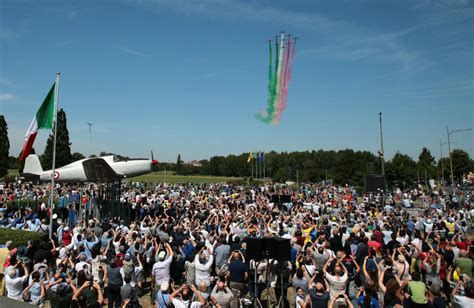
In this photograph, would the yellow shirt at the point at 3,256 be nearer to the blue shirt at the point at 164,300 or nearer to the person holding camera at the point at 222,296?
the blue shirt at the point at 164,300

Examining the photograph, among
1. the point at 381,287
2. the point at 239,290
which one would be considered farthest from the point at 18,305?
the point at 381,287

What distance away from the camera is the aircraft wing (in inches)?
761

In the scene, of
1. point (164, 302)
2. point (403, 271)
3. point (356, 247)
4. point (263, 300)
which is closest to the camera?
point (164, 302)

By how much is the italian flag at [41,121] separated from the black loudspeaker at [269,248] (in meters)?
11.6

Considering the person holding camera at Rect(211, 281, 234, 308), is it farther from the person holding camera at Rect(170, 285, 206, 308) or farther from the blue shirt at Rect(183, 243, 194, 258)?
the blue shirt at Rect(183, 243, 194, 258)

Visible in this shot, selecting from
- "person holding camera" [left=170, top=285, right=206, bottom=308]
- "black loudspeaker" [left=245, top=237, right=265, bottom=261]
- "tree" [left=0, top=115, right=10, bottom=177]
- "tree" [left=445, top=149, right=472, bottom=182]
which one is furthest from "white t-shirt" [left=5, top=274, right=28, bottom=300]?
"tree" [left=445, top=149, right=472, bottom=182]

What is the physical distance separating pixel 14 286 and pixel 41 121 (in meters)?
9.47

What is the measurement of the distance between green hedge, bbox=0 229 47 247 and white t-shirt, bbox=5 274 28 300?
663 cm

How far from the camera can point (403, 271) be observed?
822 cm

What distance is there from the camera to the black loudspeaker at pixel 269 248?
24.6 ft

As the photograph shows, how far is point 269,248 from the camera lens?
7578 millimetres

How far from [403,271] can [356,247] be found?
7.73ft

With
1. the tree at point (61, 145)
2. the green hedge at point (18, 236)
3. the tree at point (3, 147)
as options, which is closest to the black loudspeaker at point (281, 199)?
the green hedge at point (18, 236)

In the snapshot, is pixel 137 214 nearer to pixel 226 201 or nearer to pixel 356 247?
pixel 226 201
